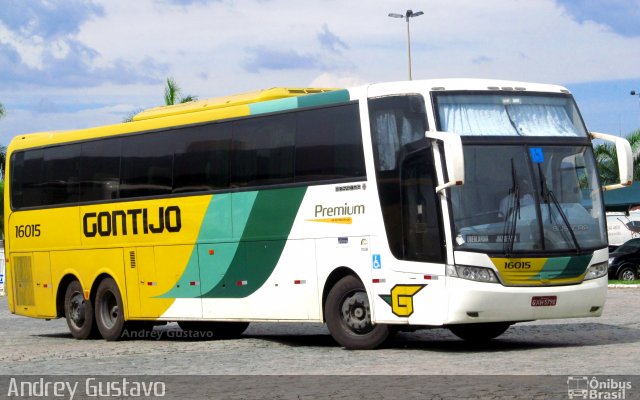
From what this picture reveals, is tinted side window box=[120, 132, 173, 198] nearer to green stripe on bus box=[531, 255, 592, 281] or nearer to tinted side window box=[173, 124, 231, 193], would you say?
tinted side window box=[173, 124, 231, 193]

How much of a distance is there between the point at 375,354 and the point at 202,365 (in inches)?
91.8

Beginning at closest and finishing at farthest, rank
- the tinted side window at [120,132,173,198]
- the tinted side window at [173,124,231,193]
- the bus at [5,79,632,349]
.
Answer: the bus at [5,79,632,349], the tinted side window at [173,124,231,193], the tinted side window at [120,132,173,198]

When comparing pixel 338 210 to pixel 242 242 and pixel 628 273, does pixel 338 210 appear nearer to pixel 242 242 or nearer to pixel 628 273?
pixel 242 242

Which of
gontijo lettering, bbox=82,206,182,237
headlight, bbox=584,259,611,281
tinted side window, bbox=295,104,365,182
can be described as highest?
tinted side window, bbox=295,104,365,182

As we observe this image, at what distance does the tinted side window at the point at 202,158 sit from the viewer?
20.0m

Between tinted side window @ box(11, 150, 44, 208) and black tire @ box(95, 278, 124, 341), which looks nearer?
black tire @ box(95, 278, 124, 341)

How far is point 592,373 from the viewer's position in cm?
1284

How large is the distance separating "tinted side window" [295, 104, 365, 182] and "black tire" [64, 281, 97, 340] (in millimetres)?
6714

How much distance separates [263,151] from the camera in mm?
19125

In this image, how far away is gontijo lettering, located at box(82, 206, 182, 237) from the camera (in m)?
21.0

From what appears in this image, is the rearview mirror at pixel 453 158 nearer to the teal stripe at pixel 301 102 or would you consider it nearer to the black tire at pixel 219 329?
the teal stripe at pixel 301 102

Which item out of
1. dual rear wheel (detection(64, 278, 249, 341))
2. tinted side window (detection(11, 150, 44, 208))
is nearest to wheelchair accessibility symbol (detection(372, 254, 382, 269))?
dual rear wheel (detection(64, 278, 249, 341))

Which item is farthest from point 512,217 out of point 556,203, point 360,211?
point 360,211

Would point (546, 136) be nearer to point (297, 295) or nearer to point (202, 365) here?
point (297, 295)
